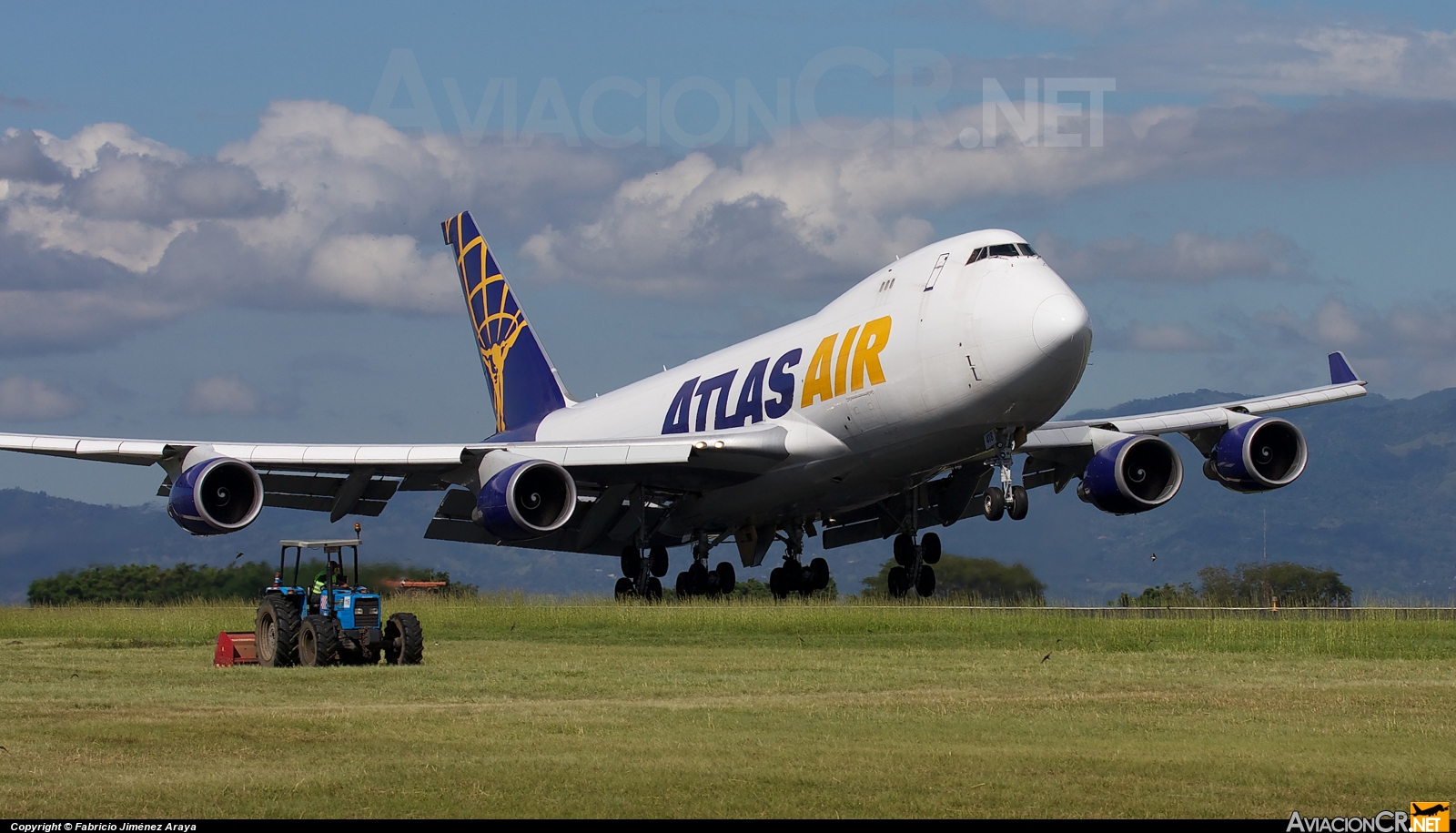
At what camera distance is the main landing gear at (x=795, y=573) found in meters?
36.9

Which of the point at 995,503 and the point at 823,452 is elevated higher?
the point at 823,452

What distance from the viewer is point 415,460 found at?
32344 mm

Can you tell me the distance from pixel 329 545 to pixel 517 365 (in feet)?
77.7

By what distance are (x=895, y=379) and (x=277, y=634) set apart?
12.1 m

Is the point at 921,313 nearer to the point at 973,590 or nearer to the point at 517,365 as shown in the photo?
the point at 973,590

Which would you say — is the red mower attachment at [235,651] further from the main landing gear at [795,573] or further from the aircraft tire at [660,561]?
the aircraft tire at [660,561]

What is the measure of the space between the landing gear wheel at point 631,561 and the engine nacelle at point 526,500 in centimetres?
617

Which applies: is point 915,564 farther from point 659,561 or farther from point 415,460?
point 415,460

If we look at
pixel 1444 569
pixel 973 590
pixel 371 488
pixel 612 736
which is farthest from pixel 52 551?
pixel 1444 569

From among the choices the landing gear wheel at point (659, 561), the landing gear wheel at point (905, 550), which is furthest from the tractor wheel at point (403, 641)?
the landing gear wheel at point (659, 561)

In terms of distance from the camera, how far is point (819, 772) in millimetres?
11242

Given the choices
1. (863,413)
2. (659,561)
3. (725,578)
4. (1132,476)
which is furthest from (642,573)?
(1132,476)

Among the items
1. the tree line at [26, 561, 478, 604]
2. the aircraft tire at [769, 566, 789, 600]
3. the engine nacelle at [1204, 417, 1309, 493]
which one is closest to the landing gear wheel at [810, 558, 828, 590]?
the aircraft tire at [769, 566, 789, 600]

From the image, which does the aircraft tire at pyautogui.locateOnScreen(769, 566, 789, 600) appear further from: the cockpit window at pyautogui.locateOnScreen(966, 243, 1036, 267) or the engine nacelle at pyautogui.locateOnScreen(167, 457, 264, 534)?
the engine nacelle at pyautogui.locateOnScreen(167, 457, 264, 534)
